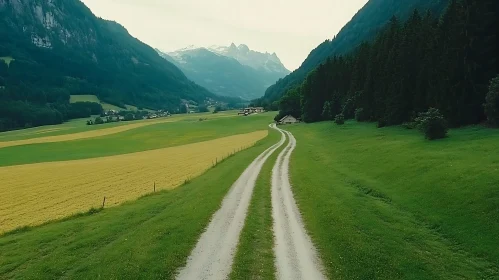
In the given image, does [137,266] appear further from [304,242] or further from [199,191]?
[199,191]

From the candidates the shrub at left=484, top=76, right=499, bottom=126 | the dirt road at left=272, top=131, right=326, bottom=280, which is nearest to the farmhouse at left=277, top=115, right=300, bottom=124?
the shrub at left=484, top=76, right=499, bottom=126

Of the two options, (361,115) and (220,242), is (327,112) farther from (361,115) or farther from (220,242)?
(220,242)

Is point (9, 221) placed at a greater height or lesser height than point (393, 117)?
lesser

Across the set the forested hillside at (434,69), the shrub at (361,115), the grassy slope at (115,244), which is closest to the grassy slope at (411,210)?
the grassy slope at (115,244)

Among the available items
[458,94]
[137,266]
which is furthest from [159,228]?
[458,94]

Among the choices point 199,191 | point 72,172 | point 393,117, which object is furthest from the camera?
point 393,117

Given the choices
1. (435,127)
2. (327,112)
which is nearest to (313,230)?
(435,127)
